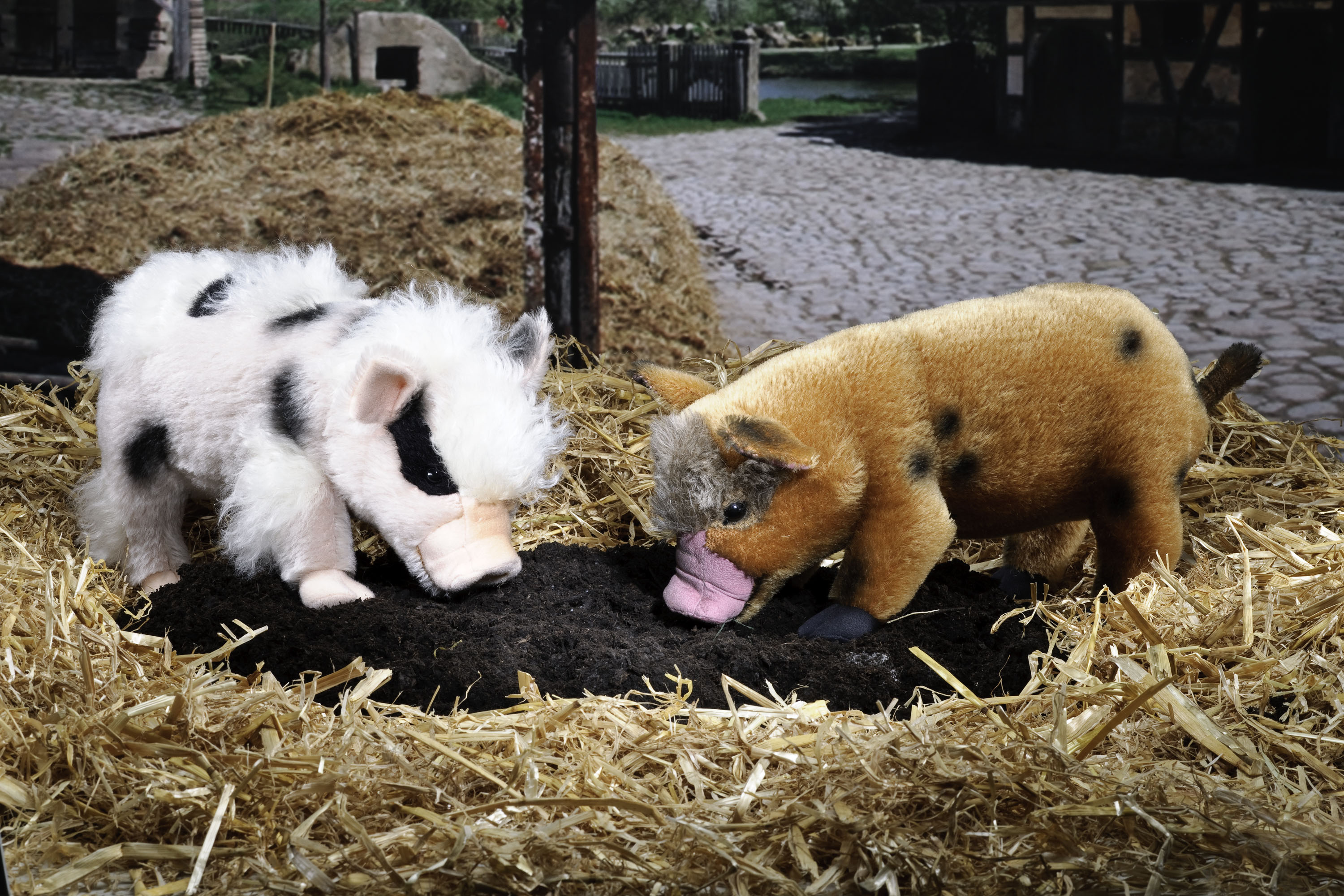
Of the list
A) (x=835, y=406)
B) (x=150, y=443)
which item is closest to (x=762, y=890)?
(x=835, y=406)

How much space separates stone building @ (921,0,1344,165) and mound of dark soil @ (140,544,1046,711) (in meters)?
1.88

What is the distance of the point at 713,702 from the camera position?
1744 mm

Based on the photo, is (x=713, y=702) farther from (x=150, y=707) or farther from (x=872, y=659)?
(x=150, y=707)

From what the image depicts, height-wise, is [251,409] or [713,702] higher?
[251,409]

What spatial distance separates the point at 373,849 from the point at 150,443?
106 centimetres

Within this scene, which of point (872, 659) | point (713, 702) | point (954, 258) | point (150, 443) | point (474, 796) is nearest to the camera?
point (474, 796)

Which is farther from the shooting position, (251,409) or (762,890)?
(251,409)

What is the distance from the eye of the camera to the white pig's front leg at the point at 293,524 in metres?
1.88

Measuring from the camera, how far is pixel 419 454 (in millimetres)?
1901

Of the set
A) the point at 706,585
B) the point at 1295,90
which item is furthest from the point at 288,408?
the point at 1295,90

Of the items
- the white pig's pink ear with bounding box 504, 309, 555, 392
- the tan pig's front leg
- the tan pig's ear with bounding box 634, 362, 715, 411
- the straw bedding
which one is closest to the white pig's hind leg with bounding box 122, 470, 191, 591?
the straw bedding

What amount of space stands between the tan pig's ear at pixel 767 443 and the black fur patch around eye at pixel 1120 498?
22.8 inches

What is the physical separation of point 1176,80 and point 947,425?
2.16 m

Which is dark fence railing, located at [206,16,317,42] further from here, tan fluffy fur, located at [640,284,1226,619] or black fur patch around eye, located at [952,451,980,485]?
black fur patch around eye, located at [952,451,980,485]
